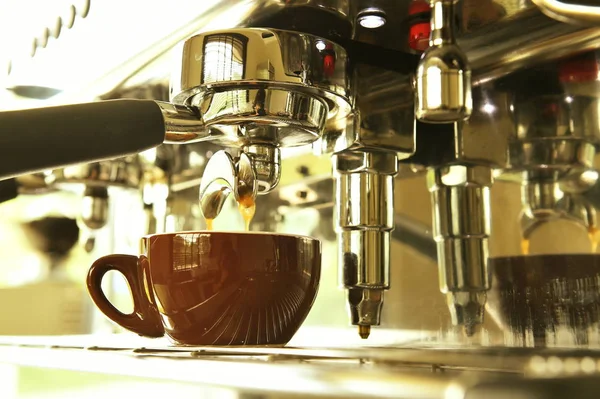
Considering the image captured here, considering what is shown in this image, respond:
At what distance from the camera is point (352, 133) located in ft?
1.65

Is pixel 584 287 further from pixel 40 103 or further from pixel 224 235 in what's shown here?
pixel 40 103

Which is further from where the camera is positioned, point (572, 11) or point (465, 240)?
point (465, 240)

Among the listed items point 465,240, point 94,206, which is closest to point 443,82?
point 465,240

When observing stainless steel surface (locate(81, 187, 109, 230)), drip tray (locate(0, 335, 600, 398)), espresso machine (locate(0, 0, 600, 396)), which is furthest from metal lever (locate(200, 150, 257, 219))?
stainless steel surface (locate(81, 187, 109, 230))

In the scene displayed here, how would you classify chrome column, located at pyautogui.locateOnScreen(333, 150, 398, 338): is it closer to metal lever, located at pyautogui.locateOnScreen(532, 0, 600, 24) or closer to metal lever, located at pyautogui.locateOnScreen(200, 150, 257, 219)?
metal lever, located at pyautogui.locateOnScreen(200, 150, 257, 219)

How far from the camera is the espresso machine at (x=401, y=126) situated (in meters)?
0.42

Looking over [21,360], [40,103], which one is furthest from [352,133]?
[40,103]

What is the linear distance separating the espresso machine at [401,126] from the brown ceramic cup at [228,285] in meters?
0.04

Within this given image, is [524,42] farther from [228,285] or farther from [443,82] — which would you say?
[228,285]

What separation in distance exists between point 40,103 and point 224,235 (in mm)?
370

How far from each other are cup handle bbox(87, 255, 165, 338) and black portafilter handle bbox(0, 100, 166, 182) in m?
0.07

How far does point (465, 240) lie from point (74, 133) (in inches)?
10.5

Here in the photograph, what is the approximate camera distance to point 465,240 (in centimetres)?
52

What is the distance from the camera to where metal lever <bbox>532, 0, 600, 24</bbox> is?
0.33 metres
